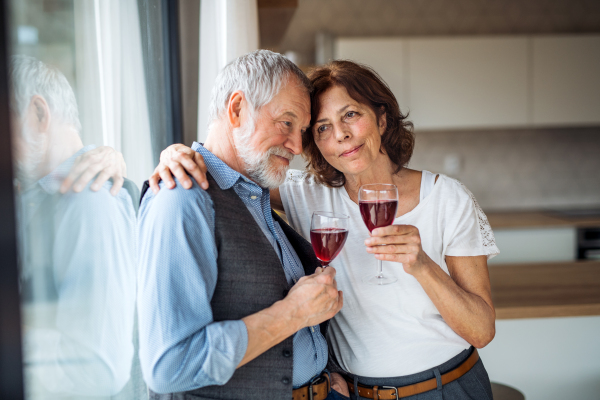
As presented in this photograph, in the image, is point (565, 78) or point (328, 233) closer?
point (328, 233)

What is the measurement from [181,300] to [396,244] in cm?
51

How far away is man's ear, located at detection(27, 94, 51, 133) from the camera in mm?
650

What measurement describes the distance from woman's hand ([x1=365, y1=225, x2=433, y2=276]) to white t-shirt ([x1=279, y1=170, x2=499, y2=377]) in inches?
9.6

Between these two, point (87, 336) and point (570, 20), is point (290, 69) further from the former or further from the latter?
point (570, 20)

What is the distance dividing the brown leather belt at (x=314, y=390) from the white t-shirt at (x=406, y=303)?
182 mm

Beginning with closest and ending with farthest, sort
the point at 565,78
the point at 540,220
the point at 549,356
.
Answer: the point at 549,356, the point at 540,220, the point at 565,78

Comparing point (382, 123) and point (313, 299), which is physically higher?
point (382, 123)

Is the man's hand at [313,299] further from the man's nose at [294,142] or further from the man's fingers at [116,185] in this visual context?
the man's fingers at [116,185]

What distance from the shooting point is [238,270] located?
95 centimetres

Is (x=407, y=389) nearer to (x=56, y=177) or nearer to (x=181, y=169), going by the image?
(x=181, y=169)

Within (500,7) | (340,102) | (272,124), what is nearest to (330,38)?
(500,7)

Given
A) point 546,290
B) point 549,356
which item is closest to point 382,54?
point 546,290

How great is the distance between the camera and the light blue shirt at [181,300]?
806mm

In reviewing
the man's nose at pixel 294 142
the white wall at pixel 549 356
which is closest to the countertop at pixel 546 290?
the white wall at pixel 549 356
